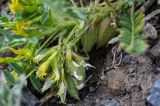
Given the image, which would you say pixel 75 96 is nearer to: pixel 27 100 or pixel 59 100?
pixel 59 100

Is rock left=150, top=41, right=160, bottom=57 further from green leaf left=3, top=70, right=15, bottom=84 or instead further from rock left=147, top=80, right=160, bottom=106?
green leaf left=3, top=70, right=15, bottom=84

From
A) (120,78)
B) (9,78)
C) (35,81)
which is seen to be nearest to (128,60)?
(120,78)

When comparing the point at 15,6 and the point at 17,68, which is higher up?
the point at 15,6

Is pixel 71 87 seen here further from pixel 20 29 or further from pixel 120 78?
pixel 20 29

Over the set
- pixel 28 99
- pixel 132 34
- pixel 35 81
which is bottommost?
pixel 28 99

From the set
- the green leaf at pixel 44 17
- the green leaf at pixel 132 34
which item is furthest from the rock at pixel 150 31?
the green leaf at pixel 44 17

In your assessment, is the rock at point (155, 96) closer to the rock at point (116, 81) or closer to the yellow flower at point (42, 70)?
the rock at point (116, 81)
